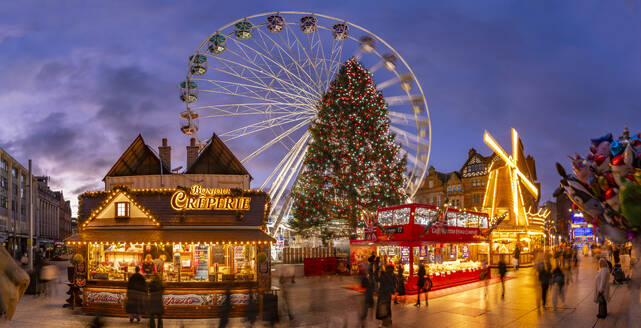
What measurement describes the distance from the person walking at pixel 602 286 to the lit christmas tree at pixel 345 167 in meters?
19.6

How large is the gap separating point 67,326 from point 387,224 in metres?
15.0

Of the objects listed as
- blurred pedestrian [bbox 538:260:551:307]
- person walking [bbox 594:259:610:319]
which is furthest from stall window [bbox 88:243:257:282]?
person walking [bbox 594:259:610:319]

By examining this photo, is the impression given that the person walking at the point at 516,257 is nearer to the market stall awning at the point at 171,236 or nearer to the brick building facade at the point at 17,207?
the market stall awning at the point at 171,236

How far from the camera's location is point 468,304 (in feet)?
58.2

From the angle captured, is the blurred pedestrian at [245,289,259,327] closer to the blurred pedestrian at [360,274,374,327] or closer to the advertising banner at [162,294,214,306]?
the advertising banner at [162,294,214,306]

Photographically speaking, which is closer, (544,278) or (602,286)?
(602,286)

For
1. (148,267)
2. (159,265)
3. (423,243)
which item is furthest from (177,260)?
(423,243)

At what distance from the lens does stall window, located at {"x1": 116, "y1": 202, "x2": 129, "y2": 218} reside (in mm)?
17031

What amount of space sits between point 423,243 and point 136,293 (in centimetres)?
1361

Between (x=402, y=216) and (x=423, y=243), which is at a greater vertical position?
(x=402, y=216)

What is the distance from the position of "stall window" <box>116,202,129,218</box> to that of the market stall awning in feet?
1.76

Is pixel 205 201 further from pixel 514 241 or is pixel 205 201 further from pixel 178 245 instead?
pixel 514 241

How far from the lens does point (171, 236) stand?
1620 cm

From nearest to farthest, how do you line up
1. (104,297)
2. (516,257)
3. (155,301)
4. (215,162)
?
(155,301) < (104,297) < (215,162) < (516,257)
